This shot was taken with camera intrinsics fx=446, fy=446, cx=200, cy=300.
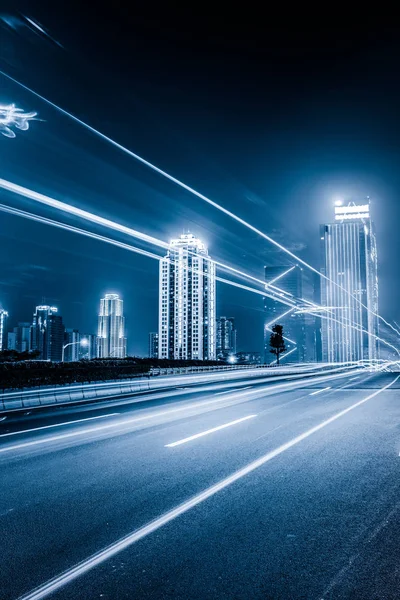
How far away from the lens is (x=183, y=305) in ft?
342

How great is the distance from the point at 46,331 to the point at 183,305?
60259mm

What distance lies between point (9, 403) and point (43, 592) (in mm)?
16681

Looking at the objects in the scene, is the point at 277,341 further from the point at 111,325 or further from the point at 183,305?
the point at 111,325

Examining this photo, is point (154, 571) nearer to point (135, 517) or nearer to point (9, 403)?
point (135, 517)

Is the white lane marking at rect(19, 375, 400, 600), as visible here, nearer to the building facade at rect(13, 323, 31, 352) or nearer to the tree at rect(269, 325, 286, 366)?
the tree at rect(269, 325, 286, 366)

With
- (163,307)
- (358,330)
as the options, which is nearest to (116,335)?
(163,307)

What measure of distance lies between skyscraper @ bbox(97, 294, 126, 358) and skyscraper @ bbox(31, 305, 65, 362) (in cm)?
1479

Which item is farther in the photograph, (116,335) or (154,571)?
(116,335)

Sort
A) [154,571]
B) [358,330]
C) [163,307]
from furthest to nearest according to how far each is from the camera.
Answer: [358,330] < [163,307] < [154,571]

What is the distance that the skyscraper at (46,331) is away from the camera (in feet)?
410

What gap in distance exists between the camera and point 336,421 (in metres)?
13.6

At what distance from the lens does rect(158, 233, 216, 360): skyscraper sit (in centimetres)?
10300

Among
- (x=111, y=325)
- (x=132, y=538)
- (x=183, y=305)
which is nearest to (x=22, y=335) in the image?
(x=111, y=325)

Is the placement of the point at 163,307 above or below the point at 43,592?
above
